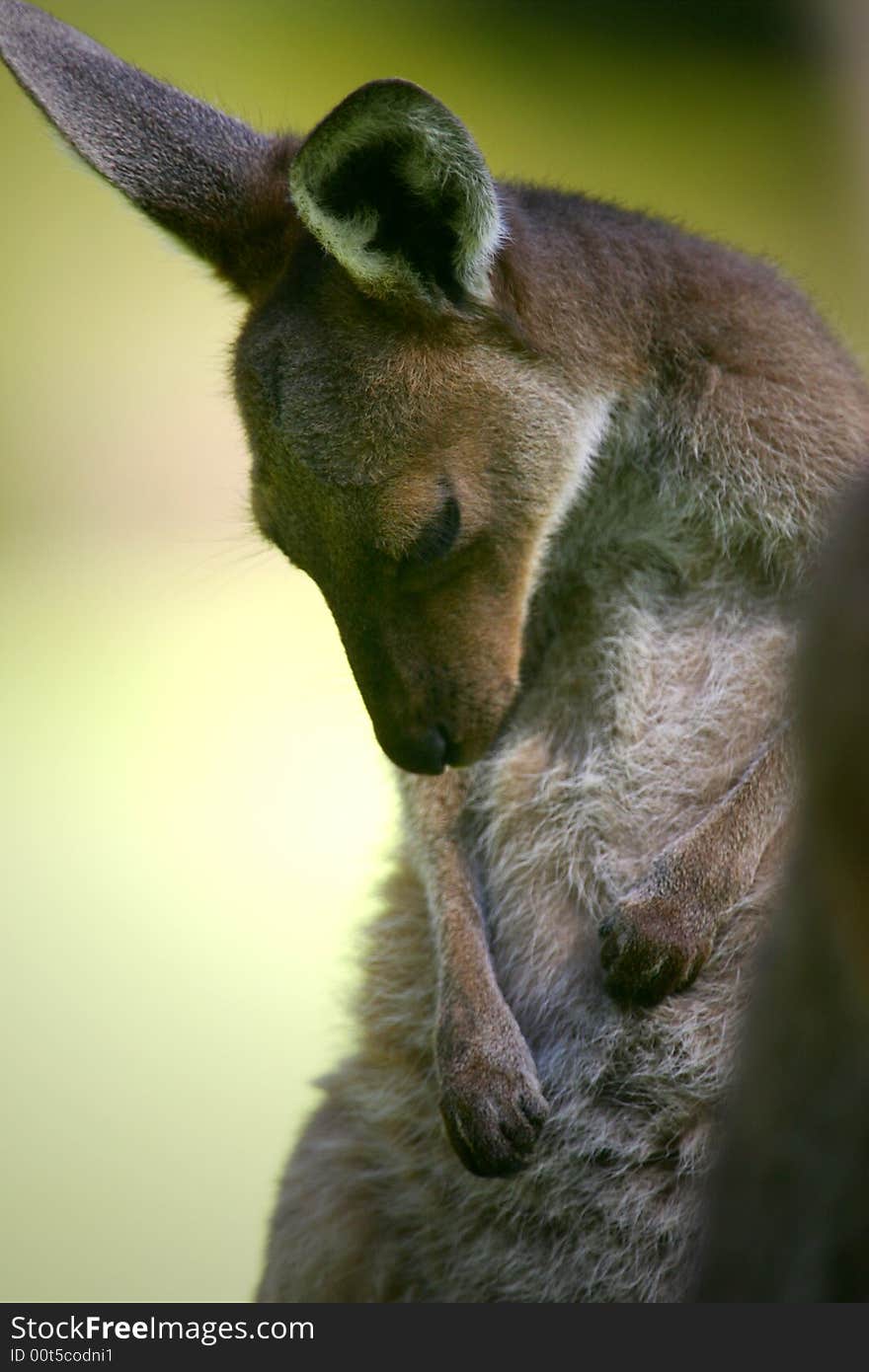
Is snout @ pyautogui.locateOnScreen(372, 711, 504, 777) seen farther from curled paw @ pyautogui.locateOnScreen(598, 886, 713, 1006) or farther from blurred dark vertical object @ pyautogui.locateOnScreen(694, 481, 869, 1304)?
blurred dark vertical object @ pyautogui.locateOnScreen(694, 481, 869, 1304)

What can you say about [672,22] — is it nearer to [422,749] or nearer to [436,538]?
[436,538]

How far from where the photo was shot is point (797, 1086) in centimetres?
A: 140

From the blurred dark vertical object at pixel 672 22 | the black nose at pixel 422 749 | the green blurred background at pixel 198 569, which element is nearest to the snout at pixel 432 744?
the black nose at pixel 422 749

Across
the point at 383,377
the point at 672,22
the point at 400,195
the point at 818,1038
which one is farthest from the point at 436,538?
the point at 672,22

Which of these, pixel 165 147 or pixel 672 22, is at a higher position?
pixel 672 22

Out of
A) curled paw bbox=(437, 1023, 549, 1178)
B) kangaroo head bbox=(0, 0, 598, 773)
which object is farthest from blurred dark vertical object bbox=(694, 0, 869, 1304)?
kangaroo head bbox=(0, 0, 598, 773)

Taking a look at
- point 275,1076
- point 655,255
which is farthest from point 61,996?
point 655,255

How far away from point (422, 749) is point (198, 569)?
266 cm

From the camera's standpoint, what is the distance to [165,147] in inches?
87.4

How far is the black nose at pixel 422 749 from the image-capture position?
86.7 inches

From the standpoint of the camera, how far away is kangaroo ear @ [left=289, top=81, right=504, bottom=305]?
192 cm

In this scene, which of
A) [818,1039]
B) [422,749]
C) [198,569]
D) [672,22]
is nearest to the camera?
[818,1039]

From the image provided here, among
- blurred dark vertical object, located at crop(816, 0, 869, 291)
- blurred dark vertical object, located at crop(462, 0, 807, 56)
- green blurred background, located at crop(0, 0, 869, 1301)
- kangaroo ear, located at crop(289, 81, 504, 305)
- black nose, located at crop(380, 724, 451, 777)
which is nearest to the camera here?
kangaroo ear, located at crop(289, 81, 504, 305)

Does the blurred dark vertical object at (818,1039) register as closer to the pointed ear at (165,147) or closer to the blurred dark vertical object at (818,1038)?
the blurred dark vertical object at (818,1038)
